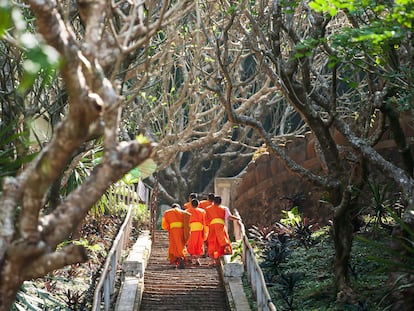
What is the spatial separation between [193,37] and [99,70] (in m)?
12.9

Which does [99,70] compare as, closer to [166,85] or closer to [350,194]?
[350,194]

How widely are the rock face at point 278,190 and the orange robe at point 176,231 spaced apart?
3738mm

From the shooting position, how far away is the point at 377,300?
12.6 metres

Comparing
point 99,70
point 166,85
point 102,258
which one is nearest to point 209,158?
point 166,85

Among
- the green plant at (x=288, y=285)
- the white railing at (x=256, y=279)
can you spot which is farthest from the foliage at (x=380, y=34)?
the green plant at (x=288, y=285)

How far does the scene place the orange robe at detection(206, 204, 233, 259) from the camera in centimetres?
1666

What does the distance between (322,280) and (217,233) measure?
2.60 meters

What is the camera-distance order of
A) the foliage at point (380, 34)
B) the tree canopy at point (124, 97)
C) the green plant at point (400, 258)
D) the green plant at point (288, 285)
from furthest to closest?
1. the green plant at point (288, 285)
2. the green plant at point (400, 258)
3. the foliage at point (380, 34)
4. the tree canopy at point (124, 97)

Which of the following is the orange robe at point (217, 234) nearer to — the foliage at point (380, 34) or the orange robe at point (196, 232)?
the orange robe at point (196, 232)

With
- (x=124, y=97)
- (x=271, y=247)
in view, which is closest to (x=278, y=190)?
(x=271, y=247)

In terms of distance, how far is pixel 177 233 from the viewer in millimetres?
16500

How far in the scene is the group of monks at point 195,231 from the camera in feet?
54.4

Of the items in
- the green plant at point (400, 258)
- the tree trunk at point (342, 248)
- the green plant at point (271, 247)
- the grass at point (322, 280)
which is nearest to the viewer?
the green plant at point (400, 258)

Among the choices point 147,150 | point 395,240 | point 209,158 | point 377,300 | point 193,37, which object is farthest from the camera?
point 209,158
